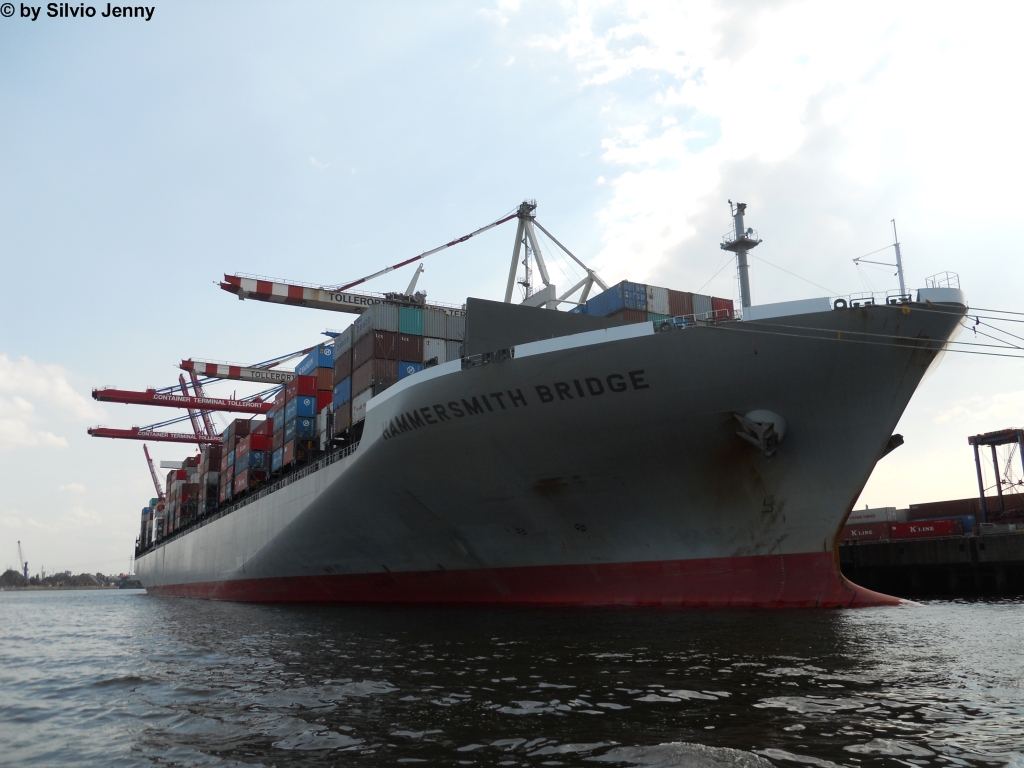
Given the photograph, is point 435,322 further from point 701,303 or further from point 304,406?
point 701,303

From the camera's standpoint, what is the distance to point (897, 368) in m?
16.8

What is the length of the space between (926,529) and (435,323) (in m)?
28.9

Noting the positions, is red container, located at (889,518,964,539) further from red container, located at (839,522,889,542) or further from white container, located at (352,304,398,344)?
white container, located at (352,304,398,344)

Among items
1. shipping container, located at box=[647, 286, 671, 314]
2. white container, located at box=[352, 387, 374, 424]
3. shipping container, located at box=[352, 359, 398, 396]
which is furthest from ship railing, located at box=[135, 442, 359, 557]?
shipping container, located at box=[647, 286, 671, 314]

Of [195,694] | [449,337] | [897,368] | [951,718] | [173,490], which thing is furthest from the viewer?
[173,490]

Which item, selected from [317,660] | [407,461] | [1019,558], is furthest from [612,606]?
[1019,558]

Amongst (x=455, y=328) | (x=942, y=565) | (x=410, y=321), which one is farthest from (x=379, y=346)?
(x=942, y=565)

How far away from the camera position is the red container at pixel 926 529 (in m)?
36.4

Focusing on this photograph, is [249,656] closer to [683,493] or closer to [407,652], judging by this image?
[407,652]

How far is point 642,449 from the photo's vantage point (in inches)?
695

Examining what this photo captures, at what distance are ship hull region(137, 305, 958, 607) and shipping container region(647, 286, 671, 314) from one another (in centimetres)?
656

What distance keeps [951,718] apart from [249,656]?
1125cm

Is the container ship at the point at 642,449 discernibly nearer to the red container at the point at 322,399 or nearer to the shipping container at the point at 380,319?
the shipping container at the point at 380,319

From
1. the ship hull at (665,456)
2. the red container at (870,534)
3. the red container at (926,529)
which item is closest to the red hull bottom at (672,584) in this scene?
the ship hull at (665,456)
